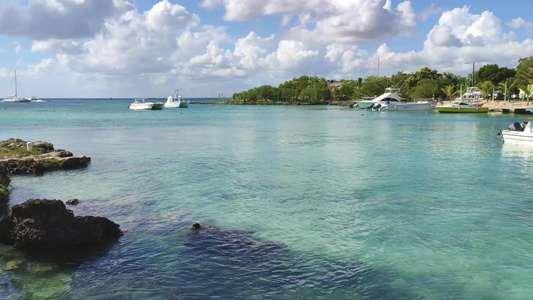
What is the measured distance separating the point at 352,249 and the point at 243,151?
2557 centimetres

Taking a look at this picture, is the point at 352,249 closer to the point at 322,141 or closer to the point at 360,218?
the point at 360,218

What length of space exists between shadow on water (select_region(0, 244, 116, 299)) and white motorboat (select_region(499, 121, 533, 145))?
40.4 m

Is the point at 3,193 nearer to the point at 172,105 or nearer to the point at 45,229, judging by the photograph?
the point at 45,229

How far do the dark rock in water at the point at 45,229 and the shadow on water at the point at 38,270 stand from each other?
0.95 feet

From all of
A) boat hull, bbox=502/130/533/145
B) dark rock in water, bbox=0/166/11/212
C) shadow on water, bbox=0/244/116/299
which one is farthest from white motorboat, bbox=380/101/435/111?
shadow on water, bbox=0/244/116/299

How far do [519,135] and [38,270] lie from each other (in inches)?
1679

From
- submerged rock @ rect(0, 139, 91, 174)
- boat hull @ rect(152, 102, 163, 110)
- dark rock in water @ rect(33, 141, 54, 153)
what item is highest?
boat hull @ rect(152, 102, 163, 110)

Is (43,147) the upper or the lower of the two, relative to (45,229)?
upper

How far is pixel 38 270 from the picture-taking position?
37.4ft

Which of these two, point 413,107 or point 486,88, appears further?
point 413,107

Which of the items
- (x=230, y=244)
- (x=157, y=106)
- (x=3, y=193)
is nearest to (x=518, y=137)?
(x=230, y=244)

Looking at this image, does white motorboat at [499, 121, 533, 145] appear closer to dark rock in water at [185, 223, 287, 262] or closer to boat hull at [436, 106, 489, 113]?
dark rock in water at [185, 223, 287, 262]

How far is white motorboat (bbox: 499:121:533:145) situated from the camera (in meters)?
40.3

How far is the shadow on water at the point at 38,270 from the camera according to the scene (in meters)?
10.3
